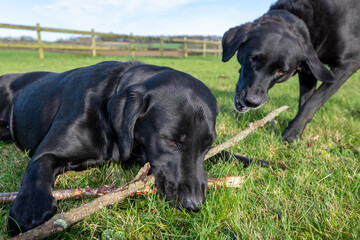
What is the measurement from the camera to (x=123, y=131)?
2041 mm

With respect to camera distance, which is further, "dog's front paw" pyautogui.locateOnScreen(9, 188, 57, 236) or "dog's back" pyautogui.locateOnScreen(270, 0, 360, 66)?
"dog's back" pyautogui.locateOnScreen(270, 0, 360, 66)

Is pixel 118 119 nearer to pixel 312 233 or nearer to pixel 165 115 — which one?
pixel 165 115

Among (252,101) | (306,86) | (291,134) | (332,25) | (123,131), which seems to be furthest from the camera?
(306,86)

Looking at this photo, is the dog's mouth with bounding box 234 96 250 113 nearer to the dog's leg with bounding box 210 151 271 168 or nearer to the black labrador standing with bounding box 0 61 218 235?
the dog's leg with bounding box 210 151 271 168

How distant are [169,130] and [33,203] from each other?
950mm

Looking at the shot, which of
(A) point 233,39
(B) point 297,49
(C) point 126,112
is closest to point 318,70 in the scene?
(B) point 297,49

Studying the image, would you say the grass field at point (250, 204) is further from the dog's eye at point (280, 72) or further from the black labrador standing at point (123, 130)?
the dog's eye at point (280, 72)

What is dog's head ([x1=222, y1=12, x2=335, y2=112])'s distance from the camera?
3.50 meters

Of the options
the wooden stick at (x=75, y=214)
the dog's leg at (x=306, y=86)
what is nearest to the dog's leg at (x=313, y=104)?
the dog's leg at (x=306, y=86)

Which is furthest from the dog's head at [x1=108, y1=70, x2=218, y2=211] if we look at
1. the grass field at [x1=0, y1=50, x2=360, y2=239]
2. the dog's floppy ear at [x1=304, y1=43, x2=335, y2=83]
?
the dog's floppy ear at [x1=304, y1=43, x2=335, y2=83]

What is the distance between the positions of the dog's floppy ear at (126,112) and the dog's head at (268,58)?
1.74 m

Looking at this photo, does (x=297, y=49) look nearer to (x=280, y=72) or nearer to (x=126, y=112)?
(x=280, y=72)

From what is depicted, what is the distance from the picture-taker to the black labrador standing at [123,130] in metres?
1.87

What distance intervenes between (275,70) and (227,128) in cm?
91
